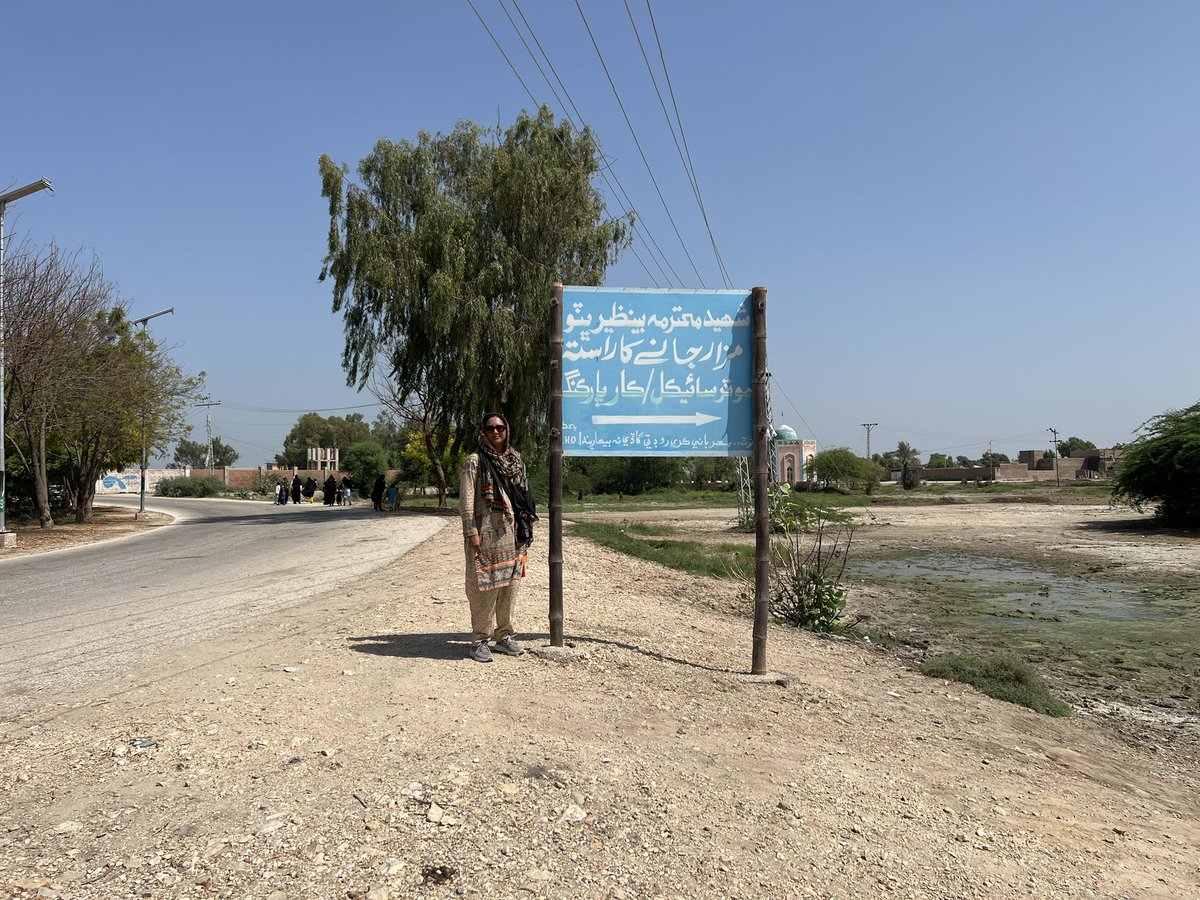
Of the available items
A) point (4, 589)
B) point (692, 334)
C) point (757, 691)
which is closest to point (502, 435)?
point (692, 334)

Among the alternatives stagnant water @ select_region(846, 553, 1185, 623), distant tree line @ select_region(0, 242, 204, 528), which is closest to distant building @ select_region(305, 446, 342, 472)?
distant tree line @ select_region(0, 242, 204, 528)

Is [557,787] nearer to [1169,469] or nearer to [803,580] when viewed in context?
[803,580]

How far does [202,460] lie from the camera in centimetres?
13975

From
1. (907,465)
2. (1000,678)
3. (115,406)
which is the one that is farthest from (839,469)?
(1000,678)

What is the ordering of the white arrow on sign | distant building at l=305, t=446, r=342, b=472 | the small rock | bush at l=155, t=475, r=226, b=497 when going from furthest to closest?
distant building at l=305, t=446, r=342, b=472
bush at l=155, t=475, r=226, b=497
the white arrow on sign
the small rock

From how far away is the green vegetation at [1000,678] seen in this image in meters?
6.98

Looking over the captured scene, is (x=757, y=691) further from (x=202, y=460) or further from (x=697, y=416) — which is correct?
(x=202, y=460)

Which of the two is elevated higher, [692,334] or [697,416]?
[692,334]

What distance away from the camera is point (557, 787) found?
13.2ft

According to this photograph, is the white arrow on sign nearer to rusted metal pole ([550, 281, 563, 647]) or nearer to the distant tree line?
rusted metal pole ([550, 281, 563, 647])

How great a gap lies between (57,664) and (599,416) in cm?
430

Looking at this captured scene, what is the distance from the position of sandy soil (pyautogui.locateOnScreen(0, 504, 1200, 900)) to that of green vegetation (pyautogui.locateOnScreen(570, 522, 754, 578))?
25.7 feet

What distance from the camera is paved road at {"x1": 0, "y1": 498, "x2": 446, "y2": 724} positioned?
603 cm

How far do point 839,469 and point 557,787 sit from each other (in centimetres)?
7805
